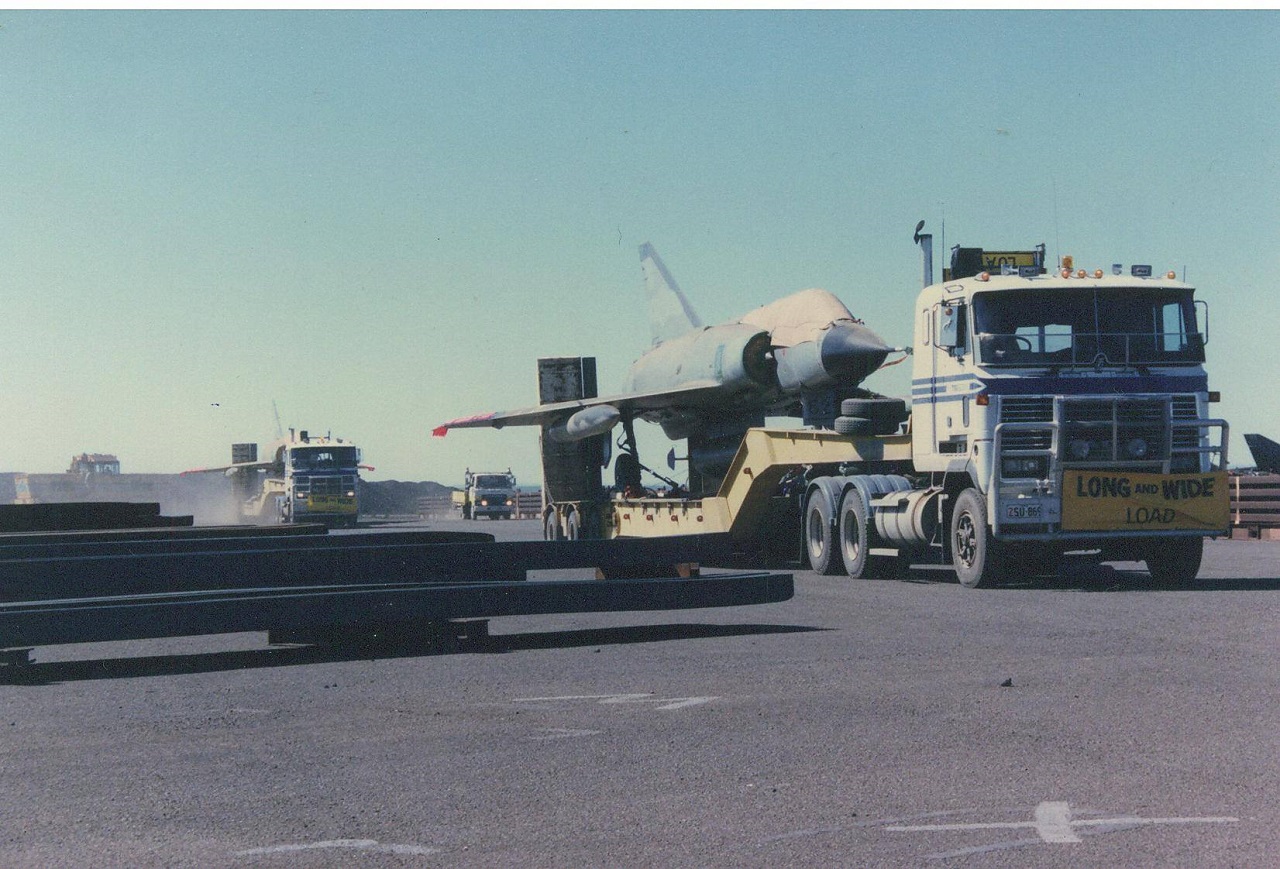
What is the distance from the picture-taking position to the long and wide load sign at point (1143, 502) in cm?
1443

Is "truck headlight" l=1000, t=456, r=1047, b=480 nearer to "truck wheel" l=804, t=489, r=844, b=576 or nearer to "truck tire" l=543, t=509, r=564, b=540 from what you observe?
"truck wheel" l=804, t=489, r=844, b=576

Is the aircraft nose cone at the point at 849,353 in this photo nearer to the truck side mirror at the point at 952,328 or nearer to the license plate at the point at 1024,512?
the truck side mirror at the point at 952,328

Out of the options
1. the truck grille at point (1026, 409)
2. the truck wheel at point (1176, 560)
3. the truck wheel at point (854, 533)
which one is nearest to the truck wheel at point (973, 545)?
the truck grille at point (1026, 409)

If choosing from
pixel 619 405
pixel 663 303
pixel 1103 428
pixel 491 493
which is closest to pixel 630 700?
pixel 1103 428

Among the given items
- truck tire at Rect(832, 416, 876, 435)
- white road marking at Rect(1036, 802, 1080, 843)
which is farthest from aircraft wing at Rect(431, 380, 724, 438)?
white road marking at Rect(1036, 802, 1080, 843)

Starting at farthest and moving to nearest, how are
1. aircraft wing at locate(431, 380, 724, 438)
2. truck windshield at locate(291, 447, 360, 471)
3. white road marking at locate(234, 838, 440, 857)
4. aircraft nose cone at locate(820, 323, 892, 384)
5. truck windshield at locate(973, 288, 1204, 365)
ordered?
truck windshield at locate(291, 447, 360, 471), aircraft wing at locate(431, 380, 724, 438), aircraft nose cone at locate(820, 323, 892, 384), truck windshield at locate(973, 288, 1204, 365), white road marking at locate(234, 838, 440, 857)

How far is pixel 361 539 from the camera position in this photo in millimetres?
12031

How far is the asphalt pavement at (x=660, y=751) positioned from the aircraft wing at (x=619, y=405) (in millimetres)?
12995

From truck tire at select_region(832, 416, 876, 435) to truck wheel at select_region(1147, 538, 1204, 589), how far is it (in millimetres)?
3761

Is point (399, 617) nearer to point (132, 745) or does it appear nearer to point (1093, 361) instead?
point (132, 745)

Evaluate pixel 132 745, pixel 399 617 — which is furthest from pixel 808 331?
pixel 132 745

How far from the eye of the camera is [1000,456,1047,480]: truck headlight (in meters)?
14.5

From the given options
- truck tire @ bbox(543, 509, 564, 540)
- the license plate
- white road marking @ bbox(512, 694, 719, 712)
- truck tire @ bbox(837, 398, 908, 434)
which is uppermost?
truck tire @ bbox(837, 398, 908, 434)

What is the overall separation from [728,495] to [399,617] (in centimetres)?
1061
